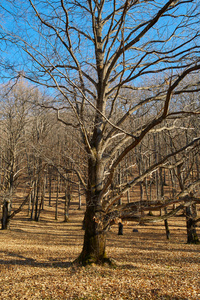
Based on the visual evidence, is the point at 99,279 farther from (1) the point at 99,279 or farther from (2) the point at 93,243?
(2) the point at 93,243

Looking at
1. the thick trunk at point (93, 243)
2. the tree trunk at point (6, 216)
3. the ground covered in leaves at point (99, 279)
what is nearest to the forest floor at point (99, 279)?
the ground covered in leaves at point (99, 279)

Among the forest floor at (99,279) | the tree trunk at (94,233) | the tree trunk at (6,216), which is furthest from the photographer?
the tree trunk at (6,216)

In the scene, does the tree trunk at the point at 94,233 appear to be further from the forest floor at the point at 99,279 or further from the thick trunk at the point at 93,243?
the forest floor at the point at 99,279

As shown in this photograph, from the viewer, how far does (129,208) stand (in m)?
5.56

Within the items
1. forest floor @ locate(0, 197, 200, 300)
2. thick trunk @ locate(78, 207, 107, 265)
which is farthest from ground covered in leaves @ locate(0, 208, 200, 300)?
thick trunk @ locate(78, 207, 107, 265)

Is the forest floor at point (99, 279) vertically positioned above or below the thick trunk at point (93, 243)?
below

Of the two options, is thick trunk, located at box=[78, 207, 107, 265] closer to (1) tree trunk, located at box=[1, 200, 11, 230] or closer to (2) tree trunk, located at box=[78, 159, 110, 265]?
(2) tree trunk, located at box=[78, 159, 110, 265]

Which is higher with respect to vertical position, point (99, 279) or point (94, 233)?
point (94, 233)

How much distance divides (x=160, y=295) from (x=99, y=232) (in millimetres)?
1956

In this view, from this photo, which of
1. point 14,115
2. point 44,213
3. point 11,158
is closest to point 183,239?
point 11,158

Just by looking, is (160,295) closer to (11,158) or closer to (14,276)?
(14,276)

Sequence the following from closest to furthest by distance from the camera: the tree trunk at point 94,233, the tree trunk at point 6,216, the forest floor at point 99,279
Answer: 1. the forest floor at point 99,279
2. the tree trunk at point 94,233
3. the tree trunk at point 6,216

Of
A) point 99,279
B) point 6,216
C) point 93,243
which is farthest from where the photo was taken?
point 6,216

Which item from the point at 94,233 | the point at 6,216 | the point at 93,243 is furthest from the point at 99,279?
the point at 6,216
